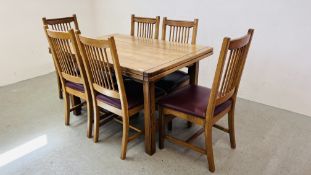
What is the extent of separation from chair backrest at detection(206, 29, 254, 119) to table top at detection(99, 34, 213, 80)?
1.27 feet

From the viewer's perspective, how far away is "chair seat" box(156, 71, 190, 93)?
91.3 inches

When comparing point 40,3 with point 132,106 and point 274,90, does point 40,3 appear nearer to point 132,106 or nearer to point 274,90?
point 132,106

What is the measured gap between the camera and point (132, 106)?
192 cm

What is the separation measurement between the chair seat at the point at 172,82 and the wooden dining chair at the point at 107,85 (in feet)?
0.99

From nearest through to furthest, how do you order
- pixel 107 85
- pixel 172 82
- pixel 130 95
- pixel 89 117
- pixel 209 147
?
pixel 209 147, pixel 107 85, pixel 130 95, pixel 89 117, pixel 172 82

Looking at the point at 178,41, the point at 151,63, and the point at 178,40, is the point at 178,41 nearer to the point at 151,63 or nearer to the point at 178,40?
the point at 178,40

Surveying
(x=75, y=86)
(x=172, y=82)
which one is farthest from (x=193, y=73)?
(x=75, y=86)

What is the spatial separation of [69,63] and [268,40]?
2.13 meters

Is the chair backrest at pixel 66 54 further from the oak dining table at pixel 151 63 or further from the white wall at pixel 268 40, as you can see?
the white wall at pixel 268 40

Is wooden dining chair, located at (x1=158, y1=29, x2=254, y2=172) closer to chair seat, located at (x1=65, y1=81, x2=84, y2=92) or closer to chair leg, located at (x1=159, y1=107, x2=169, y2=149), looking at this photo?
chair leg, located at (x1=159, y1=107, x2=169, y2=149)

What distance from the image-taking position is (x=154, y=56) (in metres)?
2.05

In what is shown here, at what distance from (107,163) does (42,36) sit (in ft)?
8.98

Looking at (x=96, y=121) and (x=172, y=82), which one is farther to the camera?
(x=172, y=82)

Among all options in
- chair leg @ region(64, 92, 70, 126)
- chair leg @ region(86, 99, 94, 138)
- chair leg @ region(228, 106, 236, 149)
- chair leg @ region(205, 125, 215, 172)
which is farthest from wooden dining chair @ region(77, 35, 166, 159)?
chair leg @ region(228, 106, 236, 149)
